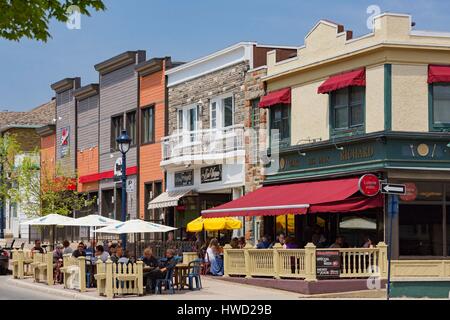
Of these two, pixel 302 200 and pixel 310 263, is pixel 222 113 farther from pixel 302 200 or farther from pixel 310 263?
pixel 310 263

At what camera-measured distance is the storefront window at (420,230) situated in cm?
2930

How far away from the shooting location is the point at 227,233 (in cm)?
3912

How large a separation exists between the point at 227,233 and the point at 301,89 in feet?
26.2

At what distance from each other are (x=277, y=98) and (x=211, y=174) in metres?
6.15

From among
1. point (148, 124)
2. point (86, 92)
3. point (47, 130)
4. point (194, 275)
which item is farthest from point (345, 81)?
point (47, 130)

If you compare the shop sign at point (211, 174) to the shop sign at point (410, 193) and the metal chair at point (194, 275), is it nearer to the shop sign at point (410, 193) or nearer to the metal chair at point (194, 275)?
→ the metal chair at point (194, 275)

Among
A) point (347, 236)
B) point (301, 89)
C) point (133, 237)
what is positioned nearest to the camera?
point (347, 236)

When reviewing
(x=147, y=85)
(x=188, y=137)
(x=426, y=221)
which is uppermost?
(x=147, y=85)

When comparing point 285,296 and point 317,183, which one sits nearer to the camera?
point 285,296

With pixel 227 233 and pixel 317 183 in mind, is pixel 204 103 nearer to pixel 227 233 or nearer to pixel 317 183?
pixel 227 233

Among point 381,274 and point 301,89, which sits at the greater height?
point 301,89

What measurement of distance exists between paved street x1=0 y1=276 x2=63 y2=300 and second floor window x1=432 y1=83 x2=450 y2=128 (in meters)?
12.6

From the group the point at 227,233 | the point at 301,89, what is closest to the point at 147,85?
the point at 227,233

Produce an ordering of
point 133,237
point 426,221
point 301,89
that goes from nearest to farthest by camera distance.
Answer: point 426,221 → point 301,89 → point 133,237
